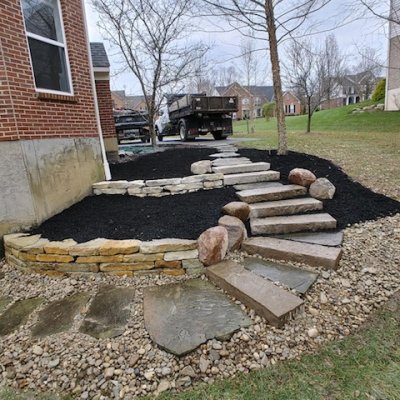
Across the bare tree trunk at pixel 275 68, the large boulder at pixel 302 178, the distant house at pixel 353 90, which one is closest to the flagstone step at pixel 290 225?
the large boulder at pixel 302 178

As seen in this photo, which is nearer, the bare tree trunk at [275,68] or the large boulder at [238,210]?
the large boulder at [238,210]

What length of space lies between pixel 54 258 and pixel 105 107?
6166mm

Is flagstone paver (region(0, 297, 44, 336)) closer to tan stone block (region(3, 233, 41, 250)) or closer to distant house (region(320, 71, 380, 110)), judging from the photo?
tan stone block (region(3, 233, 41, 250))

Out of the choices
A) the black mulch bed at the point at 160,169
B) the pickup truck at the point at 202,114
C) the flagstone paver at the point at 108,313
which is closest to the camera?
the flagstone paver at the point at 108,313

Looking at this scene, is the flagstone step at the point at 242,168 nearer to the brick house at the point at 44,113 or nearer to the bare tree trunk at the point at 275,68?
the bare tree trunk at the point at 275,68

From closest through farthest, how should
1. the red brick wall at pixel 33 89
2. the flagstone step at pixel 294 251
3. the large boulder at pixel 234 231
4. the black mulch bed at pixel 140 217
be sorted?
the flagstone step at pixel 294 251 < the large boulder at pixel 234 231 < the black mulch bed at pixel 140 217 < the red brick wall at pixel 33 89

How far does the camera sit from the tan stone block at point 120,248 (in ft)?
9.33

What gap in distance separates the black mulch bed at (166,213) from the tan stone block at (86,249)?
190 mm

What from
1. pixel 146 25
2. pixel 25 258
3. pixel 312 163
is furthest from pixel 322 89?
pixel 25 258

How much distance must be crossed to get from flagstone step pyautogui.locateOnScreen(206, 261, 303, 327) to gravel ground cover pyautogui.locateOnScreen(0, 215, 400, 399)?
7 cm

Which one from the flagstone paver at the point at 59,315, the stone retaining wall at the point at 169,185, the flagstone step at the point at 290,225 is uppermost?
the stone retaining wall at the point at 169,185

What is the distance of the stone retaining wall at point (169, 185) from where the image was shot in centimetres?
434

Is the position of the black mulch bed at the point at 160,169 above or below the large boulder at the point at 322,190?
above

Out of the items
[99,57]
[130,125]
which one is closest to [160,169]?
[99,57]
